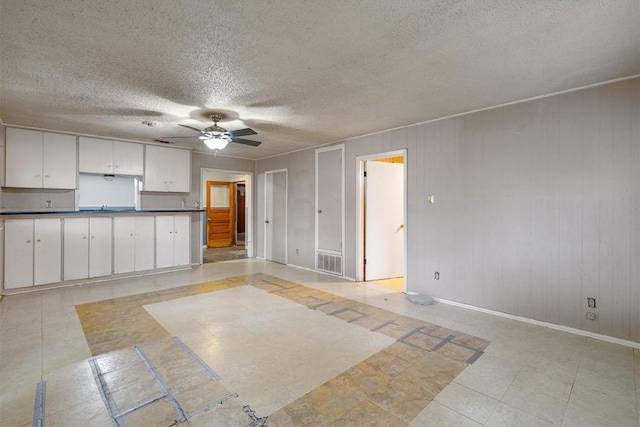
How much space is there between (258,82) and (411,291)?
356 cm

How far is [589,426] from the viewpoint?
182 cm

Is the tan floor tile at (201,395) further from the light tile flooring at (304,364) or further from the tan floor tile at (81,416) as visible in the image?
the tan floor tile at (81,416)

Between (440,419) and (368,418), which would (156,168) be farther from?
(440,419)

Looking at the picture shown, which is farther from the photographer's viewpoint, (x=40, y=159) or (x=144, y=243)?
(x=144, y=243)

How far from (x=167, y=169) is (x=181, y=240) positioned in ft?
4.82

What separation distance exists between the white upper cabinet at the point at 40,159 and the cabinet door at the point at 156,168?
109cm

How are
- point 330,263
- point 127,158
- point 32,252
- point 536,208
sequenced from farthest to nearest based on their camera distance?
point 330,263, point 127,158, point 32,252, point 536,208

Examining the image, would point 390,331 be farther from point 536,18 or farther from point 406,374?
point 536,18

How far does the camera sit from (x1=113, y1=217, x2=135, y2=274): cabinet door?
5316 mm

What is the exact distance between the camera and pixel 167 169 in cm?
606

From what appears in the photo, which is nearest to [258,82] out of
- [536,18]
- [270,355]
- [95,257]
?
[536,18]

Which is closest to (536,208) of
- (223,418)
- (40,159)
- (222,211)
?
(223,418)

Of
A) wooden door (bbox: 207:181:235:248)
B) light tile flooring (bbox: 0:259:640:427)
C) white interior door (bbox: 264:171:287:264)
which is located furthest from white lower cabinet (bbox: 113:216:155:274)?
wooden door (bbox: 207:181:235:248)

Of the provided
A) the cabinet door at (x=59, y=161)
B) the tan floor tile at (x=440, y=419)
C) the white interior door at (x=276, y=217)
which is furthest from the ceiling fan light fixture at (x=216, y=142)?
the tan floor tile at (x=440, y=419)
